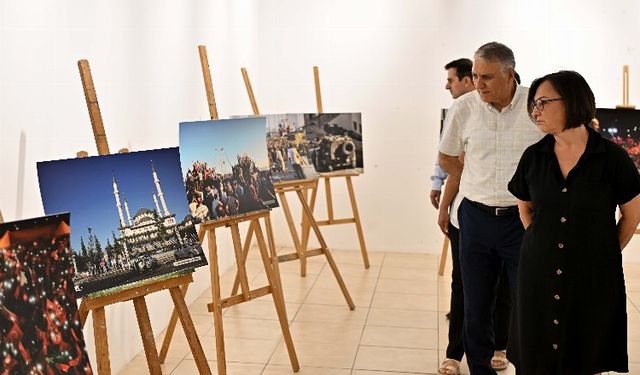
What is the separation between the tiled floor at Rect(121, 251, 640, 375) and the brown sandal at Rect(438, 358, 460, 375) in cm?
7


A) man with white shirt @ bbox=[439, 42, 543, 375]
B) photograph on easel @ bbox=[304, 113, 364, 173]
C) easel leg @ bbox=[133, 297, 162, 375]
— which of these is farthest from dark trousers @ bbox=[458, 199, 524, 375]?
photograph on easel @ bbox=[304, 113, 364, 173]

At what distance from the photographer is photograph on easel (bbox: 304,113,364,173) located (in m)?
6.43

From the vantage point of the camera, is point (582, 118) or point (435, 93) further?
point (435, 93)

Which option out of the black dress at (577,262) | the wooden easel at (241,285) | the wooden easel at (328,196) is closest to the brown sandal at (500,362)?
the wooden easel at (241,285)

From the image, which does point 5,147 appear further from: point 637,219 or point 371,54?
point 371,54

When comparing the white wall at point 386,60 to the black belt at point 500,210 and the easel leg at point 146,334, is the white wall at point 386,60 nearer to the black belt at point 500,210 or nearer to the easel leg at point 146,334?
the easel leg at point 146,334

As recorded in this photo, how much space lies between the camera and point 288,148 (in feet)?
20.0

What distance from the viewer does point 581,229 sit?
300cm

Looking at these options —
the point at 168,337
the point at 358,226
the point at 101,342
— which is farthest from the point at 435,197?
the point at 101,342

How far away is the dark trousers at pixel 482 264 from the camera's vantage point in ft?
12.0

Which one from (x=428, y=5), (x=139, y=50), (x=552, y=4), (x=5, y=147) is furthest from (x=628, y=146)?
(x=5, y=147)

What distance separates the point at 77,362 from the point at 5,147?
1328 mm

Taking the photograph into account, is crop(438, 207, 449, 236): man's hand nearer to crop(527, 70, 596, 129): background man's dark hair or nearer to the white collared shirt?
the white collared shirt

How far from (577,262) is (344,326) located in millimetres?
2531
